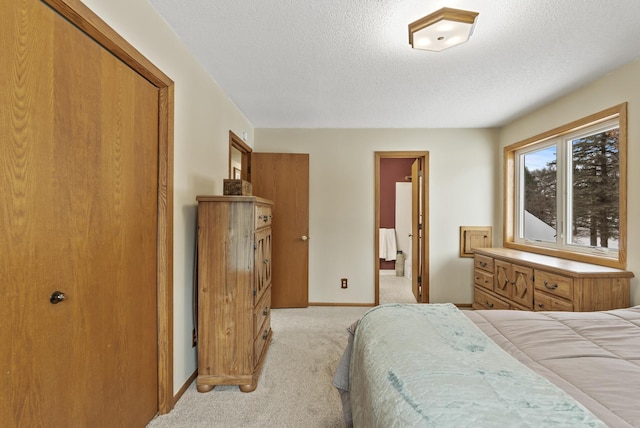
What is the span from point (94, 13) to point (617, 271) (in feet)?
11.4

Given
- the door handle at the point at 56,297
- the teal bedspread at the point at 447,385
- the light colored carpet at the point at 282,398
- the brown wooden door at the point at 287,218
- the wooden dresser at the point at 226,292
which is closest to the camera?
the teal bedspread at the point at 447,385

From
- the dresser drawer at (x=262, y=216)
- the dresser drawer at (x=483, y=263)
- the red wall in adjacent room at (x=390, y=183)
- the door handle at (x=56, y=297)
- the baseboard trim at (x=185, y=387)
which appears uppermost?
the red wall in adjacent room at (x=390, y=183)

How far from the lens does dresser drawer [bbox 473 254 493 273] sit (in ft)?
10.1

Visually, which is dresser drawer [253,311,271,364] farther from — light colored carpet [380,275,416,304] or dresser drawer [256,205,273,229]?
light colored carpet [380,275,416,304]

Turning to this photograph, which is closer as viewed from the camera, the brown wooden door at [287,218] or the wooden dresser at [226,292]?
the wooden dresser at [226,292]

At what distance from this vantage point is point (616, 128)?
2.24 m

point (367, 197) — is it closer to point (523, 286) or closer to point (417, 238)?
point (417, 238)

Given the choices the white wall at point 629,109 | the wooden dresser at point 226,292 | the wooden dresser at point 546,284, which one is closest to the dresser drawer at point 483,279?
the wooden dresser at point 546,284

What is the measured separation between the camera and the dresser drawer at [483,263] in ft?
10.1

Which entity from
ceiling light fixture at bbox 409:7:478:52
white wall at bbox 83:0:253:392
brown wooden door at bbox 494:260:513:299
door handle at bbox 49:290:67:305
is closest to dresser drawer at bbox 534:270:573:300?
brown wooden door at bbox 494:260:513:299

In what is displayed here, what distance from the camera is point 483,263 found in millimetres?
3207

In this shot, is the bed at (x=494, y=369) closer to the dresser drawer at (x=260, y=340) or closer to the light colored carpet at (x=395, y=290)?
the dresser drawer at (x=260, y=340)

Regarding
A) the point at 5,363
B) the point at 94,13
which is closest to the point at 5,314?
the point at 5,363

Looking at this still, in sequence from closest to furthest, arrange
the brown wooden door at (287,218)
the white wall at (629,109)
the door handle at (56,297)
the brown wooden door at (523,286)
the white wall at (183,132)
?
the door handle at (56,297) → the white wall at (183,132) → the white wall at (629,109) → the brown wooden door at (523,286) → the brown wooden door at (287,218)
